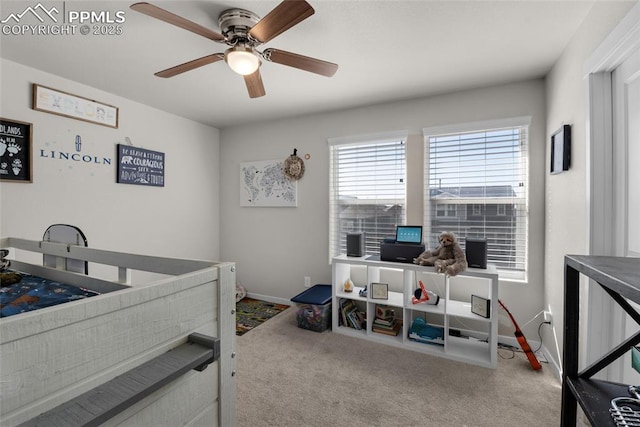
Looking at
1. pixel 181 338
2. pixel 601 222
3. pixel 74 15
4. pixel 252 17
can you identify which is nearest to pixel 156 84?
pixel 74 15

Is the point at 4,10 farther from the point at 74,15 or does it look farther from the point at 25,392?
the point at 25,392

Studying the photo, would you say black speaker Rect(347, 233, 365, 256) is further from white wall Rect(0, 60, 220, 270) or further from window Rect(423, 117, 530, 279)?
white wall Rect(0, 60, 220, 270)

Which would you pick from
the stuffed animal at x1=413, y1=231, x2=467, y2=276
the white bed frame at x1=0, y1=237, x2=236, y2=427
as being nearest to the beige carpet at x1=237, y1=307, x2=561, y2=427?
the stuffed animal at x1=413, y1=231, x2=467, y2=276

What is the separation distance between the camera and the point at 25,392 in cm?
53

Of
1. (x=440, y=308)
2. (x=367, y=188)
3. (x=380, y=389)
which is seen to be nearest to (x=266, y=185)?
(x=367, y=188)

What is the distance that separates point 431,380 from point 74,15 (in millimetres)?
3264

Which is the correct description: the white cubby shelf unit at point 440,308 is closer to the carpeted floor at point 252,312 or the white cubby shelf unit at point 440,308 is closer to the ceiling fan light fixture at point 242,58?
the carpeted floor at point 252,312

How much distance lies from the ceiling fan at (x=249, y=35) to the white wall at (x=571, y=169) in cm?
143

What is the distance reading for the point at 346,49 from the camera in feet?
6.54

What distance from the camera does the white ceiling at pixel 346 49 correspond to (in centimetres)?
160

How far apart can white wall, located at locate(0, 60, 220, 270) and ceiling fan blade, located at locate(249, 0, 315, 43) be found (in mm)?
2074

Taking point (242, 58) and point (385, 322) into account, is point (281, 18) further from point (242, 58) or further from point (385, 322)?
point (385, 322)

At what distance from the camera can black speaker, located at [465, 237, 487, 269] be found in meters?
2.28

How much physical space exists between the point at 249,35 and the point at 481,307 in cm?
248
